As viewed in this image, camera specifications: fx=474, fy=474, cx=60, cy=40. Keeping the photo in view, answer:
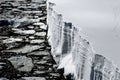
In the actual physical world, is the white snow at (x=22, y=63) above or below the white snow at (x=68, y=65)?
below

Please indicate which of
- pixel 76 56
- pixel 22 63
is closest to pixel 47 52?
pixel 22 63

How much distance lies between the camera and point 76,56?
4.66 meters

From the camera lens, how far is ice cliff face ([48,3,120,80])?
13.7ft

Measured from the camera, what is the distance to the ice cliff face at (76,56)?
165 inches

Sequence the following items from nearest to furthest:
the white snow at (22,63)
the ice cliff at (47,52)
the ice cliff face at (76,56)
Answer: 1. the ice cliff face at (76,56)
2. the ice cliff at (47,52)
3. the white snow at (22,63)

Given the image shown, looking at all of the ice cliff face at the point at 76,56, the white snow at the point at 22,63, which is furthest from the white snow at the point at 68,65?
the white snow at the point at 22,63

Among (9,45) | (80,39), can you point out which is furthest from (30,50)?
(80,39)

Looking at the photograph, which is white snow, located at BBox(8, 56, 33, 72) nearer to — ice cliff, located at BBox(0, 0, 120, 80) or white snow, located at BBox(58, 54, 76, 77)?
ice cliff, located at BBox(0, 0, 120, 80)

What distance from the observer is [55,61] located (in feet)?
15.8

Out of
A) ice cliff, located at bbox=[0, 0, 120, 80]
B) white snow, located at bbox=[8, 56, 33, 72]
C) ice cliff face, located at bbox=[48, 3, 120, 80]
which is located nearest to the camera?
ice cliff face, located at bbox=[48, 3, 120, 80]

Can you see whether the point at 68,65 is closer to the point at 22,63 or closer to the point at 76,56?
the point at 76,56

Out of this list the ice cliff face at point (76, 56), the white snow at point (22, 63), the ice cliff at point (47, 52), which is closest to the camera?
the ice cliff face at point (76, 56)

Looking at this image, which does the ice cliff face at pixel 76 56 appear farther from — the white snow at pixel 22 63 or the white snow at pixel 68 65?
the white snow at pixel 22 63

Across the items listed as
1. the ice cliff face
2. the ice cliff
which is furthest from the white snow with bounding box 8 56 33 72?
the ice cliff face
